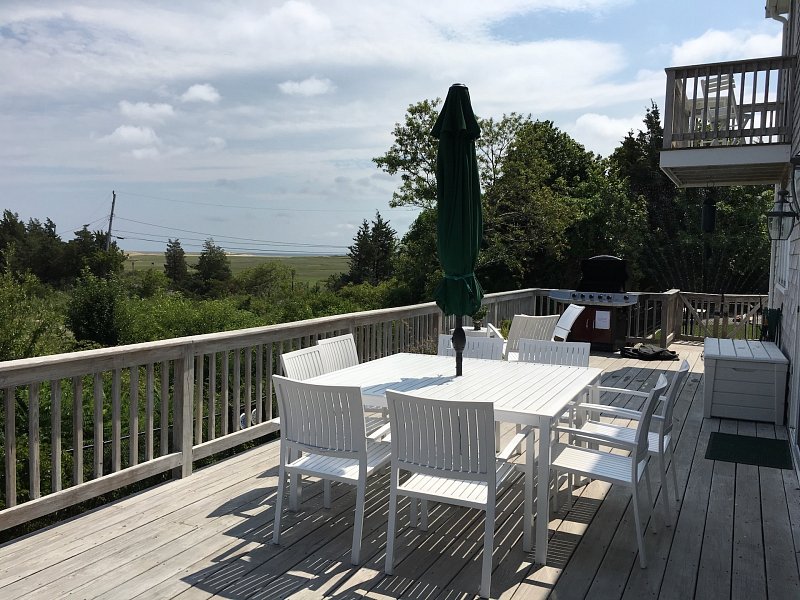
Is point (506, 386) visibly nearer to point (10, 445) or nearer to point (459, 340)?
point (459, 340)

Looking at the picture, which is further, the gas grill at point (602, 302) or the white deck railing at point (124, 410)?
the gas grill at point (602, 302)

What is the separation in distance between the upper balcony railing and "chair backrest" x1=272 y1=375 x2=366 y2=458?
5.77m

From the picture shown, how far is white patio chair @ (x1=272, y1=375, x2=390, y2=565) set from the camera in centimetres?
298

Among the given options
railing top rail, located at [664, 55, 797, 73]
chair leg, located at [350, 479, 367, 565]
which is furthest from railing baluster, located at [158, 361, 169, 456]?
railing top rail, located at [664, 55, 797, 73]

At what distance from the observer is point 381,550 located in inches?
124

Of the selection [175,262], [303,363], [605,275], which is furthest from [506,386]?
[175,262]

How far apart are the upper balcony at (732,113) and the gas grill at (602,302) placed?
8.50 feet

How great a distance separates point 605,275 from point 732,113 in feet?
10.7

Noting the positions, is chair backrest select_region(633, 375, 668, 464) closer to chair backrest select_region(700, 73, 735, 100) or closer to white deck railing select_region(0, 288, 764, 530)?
white deck railing select_region(0, 288, 764, 530)

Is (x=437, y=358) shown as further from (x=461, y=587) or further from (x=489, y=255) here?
(x=489, y=255)

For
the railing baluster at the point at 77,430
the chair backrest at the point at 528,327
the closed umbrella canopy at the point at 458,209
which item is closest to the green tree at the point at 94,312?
the chair backrest at the point at 528,327

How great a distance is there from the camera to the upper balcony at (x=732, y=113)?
6969 mm

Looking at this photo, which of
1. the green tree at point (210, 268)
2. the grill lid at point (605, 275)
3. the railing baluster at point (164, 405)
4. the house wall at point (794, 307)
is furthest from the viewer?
the green tree at point (210, 268)

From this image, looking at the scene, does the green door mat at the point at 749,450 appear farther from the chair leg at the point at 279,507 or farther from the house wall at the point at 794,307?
the chair leg at the point at 279,507
